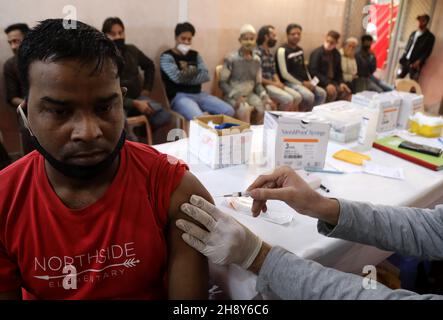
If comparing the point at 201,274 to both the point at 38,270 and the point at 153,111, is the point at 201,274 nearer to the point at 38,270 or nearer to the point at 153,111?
the point at 38,270

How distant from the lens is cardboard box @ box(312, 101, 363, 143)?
1944 mm

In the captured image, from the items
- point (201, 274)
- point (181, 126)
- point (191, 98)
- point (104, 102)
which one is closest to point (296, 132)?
point (201, 274)

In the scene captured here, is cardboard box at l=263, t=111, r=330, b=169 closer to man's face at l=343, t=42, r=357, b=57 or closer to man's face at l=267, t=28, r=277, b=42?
man's face at l=267, t=28, r=277, b=42

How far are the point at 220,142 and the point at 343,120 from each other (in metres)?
0.86

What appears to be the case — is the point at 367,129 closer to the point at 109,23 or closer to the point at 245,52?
the point at 109,23

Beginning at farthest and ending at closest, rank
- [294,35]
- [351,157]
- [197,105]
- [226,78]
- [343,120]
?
[294,35]
[226,78]
[197,105]
[343,120]
[351,157]

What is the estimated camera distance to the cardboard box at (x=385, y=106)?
2091 millimetres

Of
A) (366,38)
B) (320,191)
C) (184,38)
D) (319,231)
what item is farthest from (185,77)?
(366,38)

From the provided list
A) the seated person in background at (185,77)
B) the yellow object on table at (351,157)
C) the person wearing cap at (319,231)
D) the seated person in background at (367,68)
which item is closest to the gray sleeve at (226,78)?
the seated person in background at (185,77)

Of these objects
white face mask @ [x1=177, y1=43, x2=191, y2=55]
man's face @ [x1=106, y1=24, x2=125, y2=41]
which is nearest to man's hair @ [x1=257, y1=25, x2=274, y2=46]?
white face mask @ [x1=177, y1=43, x2=191, y2=55]

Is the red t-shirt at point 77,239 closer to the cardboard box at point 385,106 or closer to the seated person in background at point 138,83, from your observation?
the cardboard box at point 385,106

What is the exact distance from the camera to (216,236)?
0.94m

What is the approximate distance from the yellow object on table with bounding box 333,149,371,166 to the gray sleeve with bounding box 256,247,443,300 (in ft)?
2.94
